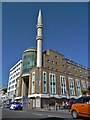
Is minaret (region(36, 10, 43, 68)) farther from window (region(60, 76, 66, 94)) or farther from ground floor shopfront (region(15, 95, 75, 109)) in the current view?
window (region(60, 76, 66, 94))

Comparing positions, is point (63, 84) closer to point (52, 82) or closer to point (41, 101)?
point (52, 82)

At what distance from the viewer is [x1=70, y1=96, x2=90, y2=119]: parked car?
44.5 ft

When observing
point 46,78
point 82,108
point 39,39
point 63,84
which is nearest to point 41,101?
point 46,78

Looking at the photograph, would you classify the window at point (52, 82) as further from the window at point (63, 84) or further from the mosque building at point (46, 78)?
the window at point (63, 84)

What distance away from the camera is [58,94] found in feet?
254

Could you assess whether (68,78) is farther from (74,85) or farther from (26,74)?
(26,74)

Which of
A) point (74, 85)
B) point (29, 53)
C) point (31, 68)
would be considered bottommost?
point (74, 85)

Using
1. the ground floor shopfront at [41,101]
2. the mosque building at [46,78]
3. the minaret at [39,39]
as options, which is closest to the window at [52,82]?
the mosque building at [46,78]

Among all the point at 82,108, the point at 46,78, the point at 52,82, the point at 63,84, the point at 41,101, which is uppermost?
the point at 46,78

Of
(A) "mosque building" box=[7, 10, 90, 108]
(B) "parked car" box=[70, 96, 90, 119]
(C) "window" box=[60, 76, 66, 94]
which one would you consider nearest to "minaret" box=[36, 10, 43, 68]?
(A) "mosque building" box=[7, 10, 90, 108]

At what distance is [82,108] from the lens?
1406 cm

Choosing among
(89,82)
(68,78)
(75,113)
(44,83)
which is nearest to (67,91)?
(68,78)

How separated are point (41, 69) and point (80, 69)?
26403 millimetres

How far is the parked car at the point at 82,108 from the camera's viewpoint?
44.5 feet
